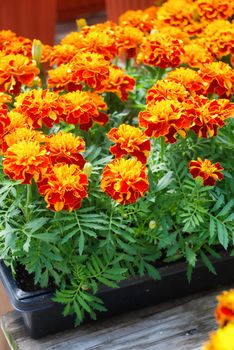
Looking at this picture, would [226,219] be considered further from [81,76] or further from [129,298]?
[81,76]

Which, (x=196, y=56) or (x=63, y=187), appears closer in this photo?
(x=63, y=187)

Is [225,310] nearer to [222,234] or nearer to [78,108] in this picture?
[222,234]

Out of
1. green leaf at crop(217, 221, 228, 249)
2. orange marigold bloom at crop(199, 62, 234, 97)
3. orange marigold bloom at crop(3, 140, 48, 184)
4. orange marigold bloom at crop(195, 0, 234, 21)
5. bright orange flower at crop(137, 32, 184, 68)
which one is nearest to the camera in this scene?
orange marigold bloom at crop(3, 140, 48, 184)

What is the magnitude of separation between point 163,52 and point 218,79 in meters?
0.17

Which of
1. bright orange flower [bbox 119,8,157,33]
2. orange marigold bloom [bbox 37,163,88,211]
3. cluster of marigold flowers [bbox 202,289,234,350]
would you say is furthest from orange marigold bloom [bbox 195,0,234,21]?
cluster of marigold flowers [bbox 202,289,234,350]

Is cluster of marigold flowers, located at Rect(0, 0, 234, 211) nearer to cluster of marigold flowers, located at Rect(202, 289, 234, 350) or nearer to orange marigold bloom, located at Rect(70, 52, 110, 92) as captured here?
orange marigold bloom, located at Rect(70, 52, 110, 92)

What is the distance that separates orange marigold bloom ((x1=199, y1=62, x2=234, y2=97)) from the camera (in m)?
1.21

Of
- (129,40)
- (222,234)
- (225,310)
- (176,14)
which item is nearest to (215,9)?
(176,14)

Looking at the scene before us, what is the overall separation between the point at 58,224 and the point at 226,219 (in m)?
0.27

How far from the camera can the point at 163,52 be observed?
133 centimetres

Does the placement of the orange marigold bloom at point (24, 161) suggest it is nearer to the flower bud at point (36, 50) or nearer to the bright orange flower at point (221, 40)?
the flower bud at point (36, 50)

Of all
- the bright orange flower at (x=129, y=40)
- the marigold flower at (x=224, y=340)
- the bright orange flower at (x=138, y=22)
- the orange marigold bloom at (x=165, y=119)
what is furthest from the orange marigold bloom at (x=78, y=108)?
the marigold flower at (x=224, y=340)

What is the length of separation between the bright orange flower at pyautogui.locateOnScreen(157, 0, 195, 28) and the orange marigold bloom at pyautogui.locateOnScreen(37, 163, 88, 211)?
684 millimetres

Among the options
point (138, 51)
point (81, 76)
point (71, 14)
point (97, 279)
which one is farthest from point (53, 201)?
point (71, 14)
